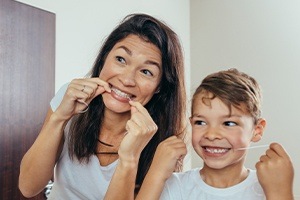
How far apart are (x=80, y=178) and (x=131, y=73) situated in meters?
0.40

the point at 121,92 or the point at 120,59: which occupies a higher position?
the point at 120,59

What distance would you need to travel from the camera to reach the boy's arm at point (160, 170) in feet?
3.21

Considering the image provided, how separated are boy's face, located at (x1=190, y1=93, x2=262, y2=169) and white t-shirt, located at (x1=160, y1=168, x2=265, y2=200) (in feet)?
0.23

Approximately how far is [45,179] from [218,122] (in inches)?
22.9

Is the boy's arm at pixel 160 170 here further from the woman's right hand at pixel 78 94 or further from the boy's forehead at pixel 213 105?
the woman's right hand at pixel 78 94

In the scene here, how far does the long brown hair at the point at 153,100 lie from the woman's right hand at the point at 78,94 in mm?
194

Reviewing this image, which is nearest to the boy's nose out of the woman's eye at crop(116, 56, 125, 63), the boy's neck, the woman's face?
the boy's neck

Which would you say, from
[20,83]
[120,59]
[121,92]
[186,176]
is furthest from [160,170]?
[20,83]

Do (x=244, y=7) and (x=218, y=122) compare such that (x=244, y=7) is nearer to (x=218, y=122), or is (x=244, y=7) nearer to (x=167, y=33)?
(x=167, y=33)

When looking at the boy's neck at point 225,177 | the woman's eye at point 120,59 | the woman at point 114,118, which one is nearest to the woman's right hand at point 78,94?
the woman at point 114,118

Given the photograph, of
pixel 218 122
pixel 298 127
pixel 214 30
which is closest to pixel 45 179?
pixel 218 122

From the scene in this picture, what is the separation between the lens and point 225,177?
110 centimetres

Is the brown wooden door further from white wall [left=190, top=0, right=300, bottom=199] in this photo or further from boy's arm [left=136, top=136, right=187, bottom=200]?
white wall [left=190, top=0, right=300, bottom=199]

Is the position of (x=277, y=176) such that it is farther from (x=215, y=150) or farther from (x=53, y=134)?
(x=53, y=134)
